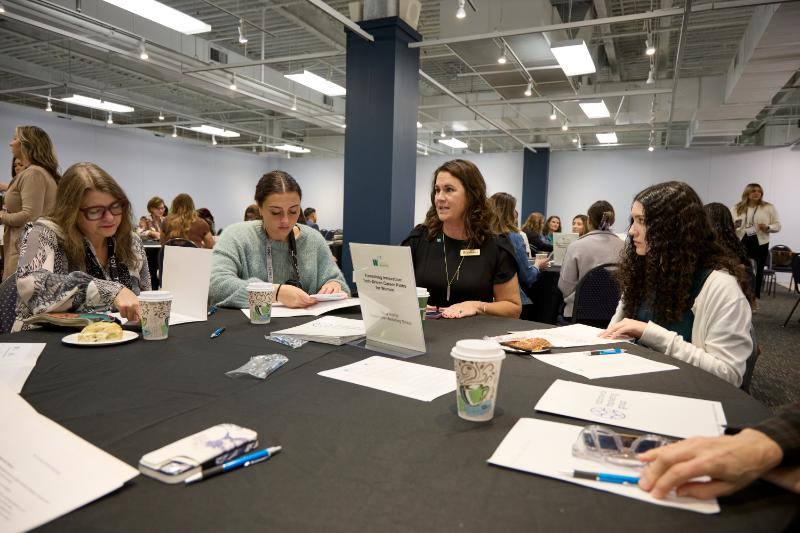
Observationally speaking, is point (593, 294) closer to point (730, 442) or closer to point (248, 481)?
point (730, 442)

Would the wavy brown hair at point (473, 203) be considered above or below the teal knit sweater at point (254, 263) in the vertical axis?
above

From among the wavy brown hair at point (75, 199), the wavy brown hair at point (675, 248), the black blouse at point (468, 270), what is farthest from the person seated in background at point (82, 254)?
the wavy brown hair at point (675, 248)

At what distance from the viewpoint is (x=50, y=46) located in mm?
8070

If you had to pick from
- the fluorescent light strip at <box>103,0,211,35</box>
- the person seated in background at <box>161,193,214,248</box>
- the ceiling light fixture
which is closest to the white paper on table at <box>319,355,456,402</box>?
the fluorescent light strip at <box>103,0,211,35</box>

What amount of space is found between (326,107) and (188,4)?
3909mm

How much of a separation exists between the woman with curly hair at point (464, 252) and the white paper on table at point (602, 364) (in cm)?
84

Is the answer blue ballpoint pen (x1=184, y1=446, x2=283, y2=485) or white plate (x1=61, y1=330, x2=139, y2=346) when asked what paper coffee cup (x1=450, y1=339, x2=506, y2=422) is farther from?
white plate (x1=61, y1=330, x2=139, y2=346)

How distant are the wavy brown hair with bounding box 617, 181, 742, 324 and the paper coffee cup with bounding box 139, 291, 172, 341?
65.0 inches

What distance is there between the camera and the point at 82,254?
186 cm

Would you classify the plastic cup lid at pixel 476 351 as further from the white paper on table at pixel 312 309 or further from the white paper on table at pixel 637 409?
the white paper on table at pixel 312 309

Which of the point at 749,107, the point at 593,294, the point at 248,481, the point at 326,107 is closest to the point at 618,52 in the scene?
the point at 749,107

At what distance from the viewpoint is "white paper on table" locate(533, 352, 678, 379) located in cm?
129

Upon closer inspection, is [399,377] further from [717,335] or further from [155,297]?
[717,335]

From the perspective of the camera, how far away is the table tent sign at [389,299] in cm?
138
